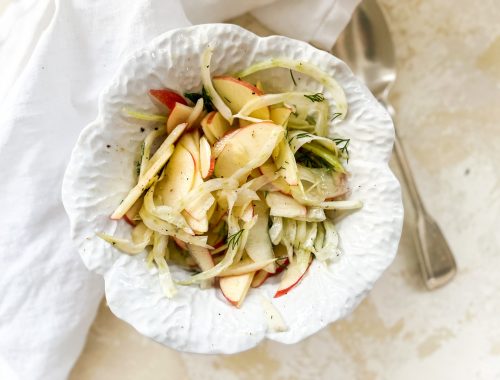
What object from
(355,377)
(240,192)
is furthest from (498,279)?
(240,192)

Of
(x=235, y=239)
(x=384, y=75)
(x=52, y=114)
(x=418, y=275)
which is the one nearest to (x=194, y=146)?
(x=235, y=239)

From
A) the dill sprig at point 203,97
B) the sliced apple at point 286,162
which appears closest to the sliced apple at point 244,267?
the sliced apple at point 286,162

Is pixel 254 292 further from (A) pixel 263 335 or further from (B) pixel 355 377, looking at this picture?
(B) pixel 355 377

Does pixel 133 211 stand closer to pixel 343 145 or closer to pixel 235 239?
pixel 235 239

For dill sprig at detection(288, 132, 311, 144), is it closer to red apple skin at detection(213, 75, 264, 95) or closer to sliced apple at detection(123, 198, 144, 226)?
red apple skin at detection(213, 75, 264, 95)

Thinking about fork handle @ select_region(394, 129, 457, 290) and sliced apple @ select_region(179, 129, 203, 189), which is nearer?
sliced apple @ select_region(179, 129, 203, 189)

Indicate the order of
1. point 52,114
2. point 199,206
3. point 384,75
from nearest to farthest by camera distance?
point 199,206, point 52,114, point 384,75

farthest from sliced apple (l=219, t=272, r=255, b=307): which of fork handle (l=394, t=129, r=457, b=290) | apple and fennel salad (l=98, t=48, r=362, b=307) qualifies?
fork handle (l=394, t=129, r=457, b=290)
